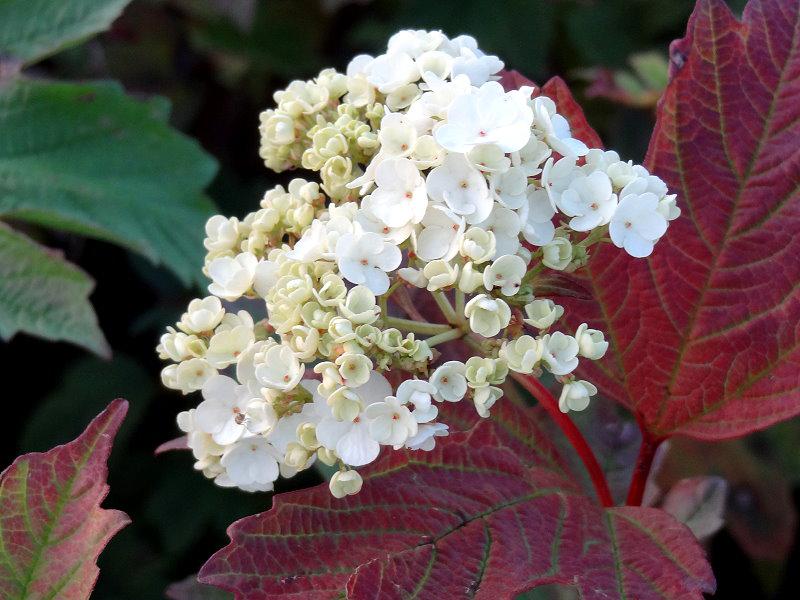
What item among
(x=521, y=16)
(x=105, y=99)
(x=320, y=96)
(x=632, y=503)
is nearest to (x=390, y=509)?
(x=632, y=503)

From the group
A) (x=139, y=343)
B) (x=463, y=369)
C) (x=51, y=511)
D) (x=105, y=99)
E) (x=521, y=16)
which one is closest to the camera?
(x=463, y=369)

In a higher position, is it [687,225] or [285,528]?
[687,225]

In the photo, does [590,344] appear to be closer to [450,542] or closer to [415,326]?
Result: [415,326]

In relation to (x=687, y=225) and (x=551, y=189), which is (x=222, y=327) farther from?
(x=687, y=225)

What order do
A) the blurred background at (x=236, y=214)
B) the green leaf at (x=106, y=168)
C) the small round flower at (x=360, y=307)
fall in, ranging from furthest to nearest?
the blurred background at (x=236, y=214)
the green leaf at (x=106, y=168)
the small round flower at (x=360, y=307)

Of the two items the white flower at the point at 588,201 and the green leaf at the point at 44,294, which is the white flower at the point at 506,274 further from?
the green leaf at the point at 44,294

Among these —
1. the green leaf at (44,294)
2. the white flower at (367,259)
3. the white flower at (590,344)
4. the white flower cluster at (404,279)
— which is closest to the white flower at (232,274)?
the white flower cluster at (404,279)

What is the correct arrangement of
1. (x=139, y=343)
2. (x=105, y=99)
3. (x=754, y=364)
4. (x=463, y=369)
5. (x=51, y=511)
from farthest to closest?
(x=139, y=343) → (x=105, y=99) → (x=754, y=364) → (x=51, y=511) → (x=463, y=369)

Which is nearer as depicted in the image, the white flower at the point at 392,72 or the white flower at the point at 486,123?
the white flower at the point at 486,123
